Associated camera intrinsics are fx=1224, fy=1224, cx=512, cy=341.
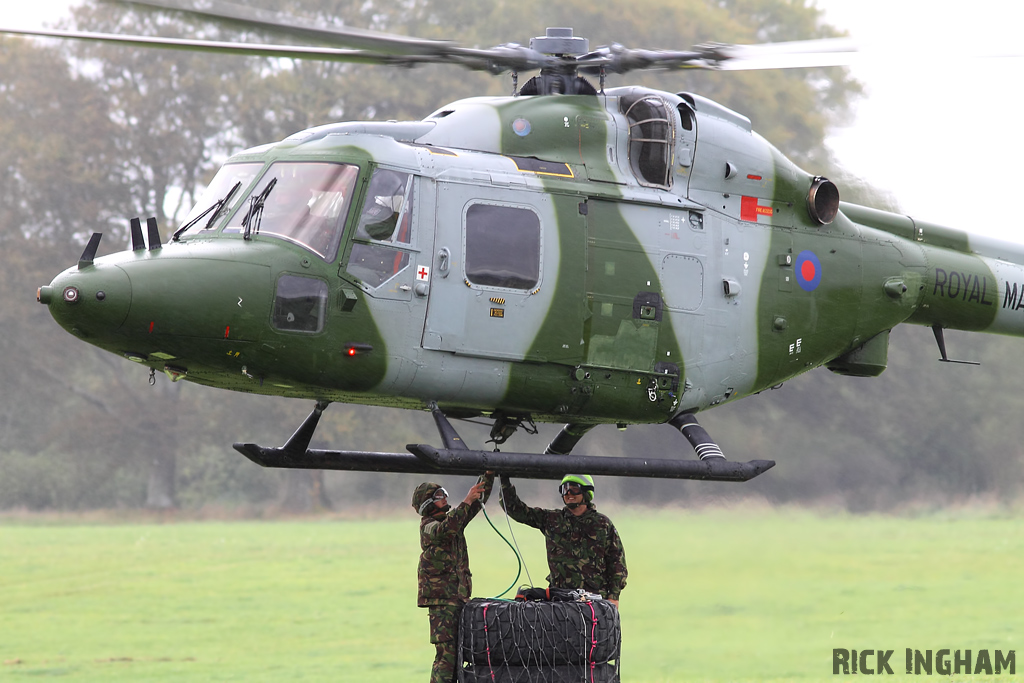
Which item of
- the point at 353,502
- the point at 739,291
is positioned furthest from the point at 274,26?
the point at 353,502

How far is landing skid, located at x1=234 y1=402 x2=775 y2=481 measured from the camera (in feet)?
22.6

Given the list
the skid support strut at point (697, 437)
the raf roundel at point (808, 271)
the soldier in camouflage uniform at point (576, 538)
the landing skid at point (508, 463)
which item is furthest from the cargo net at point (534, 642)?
the raf roundel at point (808, 271)

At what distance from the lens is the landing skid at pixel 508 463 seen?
22.6 feet

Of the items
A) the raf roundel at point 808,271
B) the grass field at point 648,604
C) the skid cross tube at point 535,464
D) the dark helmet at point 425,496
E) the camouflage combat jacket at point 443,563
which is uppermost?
the raf roundel at point 808,271

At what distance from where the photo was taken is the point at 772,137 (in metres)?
20.3

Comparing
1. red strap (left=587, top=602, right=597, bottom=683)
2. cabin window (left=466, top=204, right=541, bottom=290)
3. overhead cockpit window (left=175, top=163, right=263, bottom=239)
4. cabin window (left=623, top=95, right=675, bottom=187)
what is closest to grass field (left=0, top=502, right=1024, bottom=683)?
red strap (left=587, top=602, right=597, bottom=683)

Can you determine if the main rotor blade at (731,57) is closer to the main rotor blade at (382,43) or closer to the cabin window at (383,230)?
the main rotor blade at (382,43)

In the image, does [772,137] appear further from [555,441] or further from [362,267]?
[362,267]

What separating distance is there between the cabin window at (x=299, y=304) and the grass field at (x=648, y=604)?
20.7 ft

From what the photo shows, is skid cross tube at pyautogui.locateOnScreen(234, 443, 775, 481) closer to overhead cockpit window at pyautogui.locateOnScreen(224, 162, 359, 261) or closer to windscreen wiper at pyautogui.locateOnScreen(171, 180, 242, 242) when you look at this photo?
overhead cockpit window at pyautogui.locateOnScreen(224, 162, 359, 261)

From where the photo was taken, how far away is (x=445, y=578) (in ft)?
24.6

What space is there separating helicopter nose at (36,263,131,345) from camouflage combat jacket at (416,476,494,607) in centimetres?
232

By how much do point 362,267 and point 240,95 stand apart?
20567 millimetres

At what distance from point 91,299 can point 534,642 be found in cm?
319
